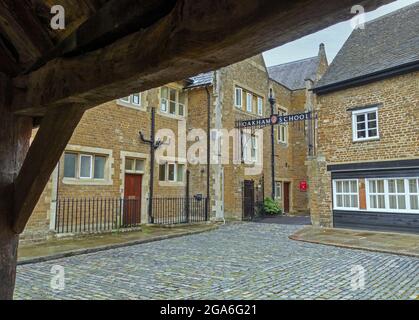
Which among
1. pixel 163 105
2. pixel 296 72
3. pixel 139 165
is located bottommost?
pixel 139 165

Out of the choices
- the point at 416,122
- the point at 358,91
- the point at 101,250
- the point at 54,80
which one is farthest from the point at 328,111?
the point at 54,80

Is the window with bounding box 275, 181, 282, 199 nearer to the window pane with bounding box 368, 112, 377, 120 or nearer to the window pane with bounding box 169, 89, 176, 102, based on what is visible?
the window pane with bounding box 169, 89, 176, 102

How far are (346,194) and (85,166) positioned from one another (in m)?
10.5

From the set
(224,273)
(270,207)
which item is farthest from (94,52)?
(270,207)

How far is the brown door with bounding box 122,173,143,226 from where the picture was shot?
14.1 m

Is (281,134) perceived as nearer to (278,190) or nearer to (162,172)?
(278,190)

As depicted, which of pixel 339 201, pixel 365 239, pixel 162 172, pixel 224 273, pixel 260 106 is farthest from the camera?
pixel 260 106

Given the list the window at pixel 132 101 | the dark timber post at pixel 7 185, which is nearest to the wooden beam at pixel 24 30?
the dark timber post at pixel 7 185

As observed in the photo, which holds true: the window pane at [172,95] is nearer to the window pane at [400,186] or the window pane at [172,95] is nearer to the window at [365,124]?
the window at [365,124]

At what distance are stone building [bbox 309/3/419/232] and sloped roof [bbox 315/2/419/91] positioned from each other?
0.04 m

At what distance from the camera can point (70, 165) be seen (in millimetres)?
12188

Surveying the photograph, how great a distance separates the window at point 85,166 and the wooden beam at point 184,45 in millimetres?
10611

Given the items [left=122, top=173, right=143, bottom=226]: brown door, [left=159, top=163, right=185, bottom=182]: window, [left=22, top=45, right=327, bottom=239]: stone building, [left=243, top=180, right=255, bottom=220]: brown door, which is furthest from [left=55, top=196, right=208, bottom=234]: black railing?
[left=243, top=180, right=255, bottom=220]: brown door
